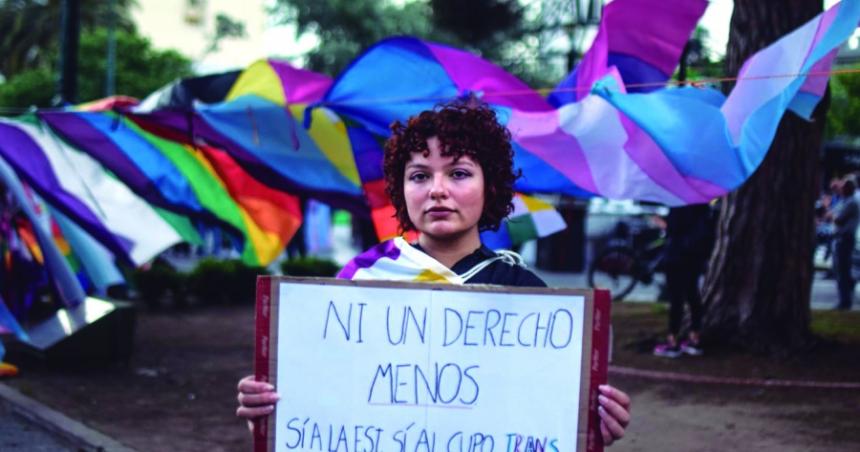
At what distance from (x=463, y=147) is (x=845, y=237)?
468 inches

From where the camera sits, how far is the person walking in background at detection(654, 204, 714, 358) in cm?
912

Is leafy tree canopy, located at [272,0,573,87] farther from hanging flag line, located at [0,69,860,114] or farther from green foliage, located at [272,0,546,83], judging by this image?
hanging flag line, located at [0,69,860,114]

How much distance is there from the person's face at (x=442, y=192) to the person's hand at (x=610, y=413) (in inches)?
22.9

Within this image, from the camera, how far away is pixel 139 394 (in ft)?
26.2

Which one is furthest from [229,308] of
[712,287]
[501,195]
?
[501,195]

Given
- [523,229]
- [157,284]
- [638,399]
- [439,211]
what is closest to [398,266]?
[439,211]

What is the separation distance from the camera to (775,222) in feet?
28.9

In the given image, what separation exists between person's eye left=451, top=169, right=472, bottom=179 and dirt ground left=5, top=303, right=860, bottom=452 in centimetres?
375

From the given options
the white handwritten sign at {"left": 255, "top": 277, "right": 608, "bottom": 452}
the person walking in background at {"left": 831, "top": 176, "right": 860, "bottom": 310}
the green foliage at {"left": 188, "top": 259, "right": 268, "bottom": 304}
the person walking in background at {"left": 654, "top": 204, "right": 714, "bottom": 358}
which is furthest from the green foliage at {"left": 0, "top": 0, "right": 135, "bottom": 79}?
the white handwritten sign at {"left": 255, "top": 277, "right": 608, "bottom": 452}

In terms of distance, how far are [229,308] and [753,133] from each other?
9.43 meters

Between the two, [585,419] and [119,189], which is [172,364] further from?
[585,419]

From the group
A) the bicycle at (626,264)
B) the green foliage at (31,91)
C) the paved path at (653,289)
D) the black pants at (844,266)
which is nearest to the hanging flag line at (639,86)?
the paved path at (653,289)

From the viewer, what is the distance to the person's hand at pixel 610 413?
2619mm

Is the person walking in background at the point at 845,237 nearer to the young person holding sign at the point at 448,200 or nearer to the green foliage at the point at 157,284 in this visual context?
the green foliage at the point at 157,284
